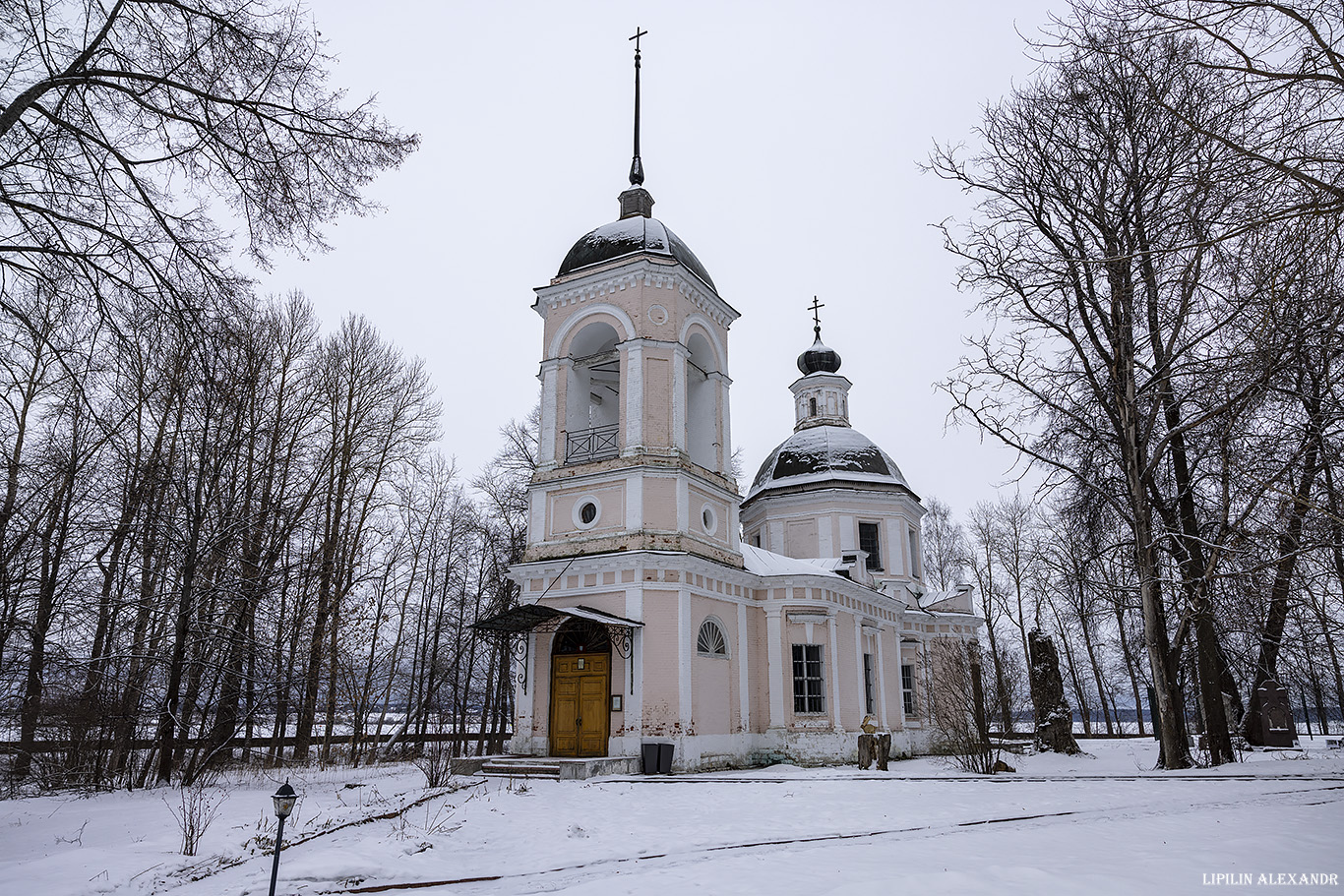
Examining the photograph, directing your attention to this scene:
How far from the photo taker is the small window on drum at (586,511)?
17344 millimetres

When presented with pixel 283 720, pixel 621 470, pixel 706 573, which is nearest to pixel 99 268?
pixel 621 470

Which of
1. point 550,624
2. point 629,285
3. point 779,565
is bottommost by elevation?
point 550,624

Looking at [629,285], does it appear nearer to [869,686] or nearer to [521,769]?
[521,769]

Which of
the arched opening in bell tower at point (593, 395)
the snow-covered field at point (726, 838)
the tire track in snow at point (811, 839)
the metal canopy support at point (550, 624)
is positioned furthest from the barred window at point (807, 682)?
the tire track in snow at point (811, 839)

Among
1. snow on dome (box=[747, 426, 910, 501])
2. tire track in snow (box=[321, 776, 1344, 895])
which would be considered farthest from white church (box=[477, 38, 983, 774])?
tire track in snow (box=[321, 776, 1344, 895])

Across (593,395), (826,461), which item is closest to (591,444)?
(593,395)

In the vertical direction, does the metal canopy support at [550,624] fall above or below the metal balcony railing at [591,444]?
below

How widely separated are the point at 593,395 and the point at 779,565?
6379mm

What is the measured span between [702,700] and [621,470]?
4954mm

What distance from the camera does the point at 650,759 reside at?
15.1 m

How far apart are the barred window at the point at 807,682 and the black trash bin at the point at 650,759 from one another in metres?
4.96

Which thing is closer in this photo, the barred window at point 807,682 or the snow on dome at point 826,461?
the barred window at point 807,682

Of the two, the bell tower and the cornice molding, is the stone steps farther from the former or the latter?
the cornice molding

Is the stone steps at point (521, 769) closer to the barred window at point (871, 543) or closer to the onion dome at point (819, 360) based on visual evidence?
the barred window at point (871, 543)
